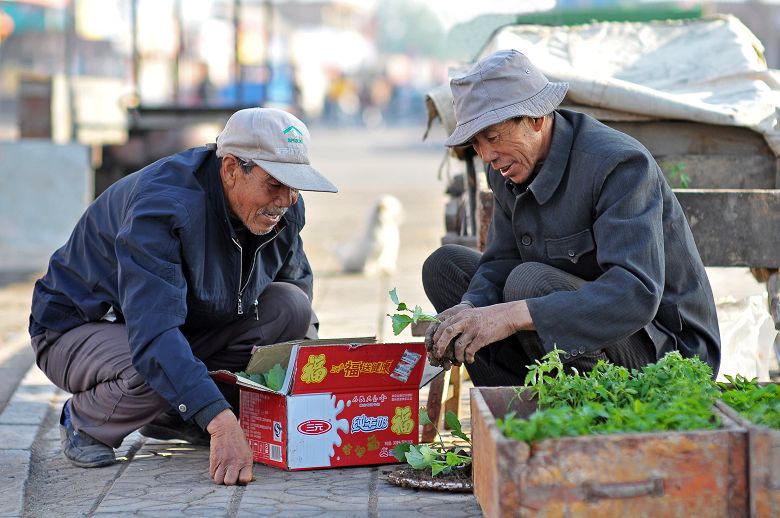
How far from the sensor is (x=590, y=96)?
438 cm

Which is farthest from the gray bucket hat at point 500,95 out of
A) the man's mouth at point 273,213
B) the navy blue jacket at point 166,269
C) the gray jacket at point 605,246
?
the navy blue jacket at point 166,269

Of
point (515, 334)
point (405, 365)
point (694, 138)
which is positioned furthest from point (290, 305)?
point (694, 138)

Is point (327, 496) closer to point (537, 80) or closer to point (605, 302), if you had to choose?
point (605, 302)

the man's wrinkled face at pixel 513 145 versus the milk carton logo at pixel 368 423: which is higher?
the man's wrinkled face at pixel 513 145

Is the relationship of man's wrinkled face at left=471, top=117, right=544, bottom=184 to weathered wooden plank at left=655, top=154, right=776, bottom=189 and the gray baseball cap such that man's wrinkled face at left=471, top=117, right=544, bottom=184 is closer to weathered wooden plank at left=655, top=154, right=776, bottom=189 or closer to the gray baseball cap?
the gray baseball cap

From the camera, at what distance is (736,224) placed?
398 centimetres

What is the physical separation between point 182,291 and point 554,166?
1.15m

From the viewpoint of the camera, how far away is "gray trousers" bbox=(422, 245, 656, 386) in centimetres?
317

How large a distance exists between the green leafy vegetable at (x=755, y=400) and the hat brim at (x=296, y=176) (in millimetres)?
1247

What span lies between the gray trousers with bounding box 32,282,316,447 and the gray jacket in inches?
28.5

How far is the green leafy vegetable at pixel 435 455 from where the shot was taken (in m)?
3.28

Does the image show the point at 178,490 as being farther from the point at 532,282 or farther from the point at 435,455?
the point at 532,282

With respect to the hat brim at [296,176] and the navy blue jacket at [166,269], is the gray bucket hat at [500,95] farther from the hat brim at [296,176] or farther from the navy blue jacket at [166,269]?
the navy blue jacket at [166,269]

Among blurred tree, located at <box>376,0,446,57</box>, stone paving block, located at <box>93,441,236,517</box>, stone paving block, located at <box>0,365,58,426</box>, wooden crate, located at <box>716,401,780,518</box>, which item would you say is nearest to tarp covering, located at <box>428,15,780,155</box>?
stone paving block, located at <box>93,441,236,517</box>
